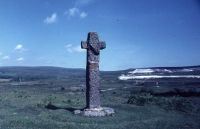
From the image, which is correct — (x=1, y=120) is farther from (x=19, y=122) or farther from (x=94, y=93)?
(x=94, y=93)

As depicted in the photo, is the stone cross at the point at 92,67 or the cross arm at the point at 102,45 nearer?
the stone cross at the point at 92,67

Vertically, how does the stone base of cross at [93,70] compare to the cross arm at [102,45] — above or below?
below

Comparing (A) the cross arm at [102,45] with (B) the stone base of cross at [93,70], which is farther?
(A) the cross arm at [102,45]

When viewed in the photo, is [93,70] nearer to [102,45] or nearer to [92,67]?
[92,67]

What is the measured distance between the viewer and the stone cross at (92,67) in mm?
22812

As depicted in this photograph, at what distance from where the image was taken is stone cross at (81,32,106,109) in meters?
22.8

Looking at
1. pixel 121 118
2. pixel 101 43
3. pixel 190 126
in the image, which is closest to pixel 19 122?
pixel 121 118

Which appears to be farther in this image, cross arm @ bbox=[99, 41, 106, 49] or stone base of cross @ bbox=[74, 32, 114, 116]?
cross arm @ bbox=[99, 41, 106, 49]

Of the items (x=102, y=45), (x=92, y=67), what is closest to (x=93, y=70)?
(x=92, y=67)

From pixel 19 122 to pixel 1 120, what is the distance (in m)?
1.36

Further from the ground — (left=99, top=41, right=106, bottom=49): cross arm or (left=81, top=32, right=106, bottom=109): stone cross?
(left=99, top=41, right=106, bottom=49): cross arm

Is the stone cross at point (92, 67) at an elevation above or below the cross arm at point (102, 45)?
below

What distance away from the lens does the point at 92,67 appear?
75.2ft

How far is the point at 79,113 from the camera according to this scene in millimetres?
22422
